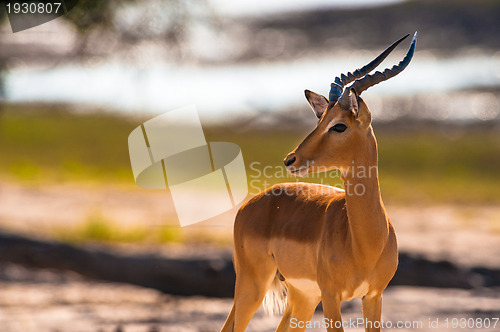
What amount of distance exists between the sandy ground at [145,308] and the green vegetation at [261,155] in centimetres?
645

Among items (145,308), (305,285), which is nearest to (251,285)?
(305,285)

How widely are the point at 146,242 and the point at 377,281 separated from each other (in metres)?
10.0

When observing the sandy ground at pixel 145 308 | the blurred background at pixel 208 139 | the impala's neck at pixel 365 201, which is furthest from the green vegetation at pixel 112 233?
the impala's neck at pixel 365 201

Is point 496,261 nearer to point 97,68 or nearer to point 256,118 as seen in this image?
point 97,68

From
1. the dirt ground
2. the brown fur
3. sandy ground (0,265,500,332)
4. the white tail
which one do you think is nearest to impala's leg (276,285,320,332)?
the brown fur

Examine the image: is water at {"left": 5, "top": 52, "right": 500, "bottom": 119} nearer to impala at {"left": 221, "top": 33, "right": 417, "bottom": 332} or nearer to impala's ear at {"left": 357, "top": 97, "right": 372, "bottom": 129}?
impala at {"left": 221, "top": 33, "right": 417, "bottom": 332}

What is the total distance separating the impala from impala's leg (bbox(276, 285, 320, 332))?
0.08 feet

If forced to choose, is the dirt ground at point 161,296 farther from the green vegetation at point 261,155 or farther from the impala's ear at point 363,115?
the impala's ear at point 363,115

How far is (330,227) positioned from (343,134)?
0.78m

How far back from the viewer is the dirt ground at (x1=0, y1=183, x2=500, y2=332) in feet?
33.7

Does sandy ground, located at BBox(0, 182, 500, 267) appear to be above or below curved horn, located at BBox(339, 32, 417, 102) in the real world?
below

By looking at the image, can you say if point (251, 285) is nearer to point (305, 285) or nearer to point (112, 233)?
point (305, 285)

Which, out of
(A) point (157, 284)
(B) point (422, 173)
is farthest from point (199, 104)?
(A) point (157, 284)

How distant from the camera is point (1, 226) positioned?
1485 cm
